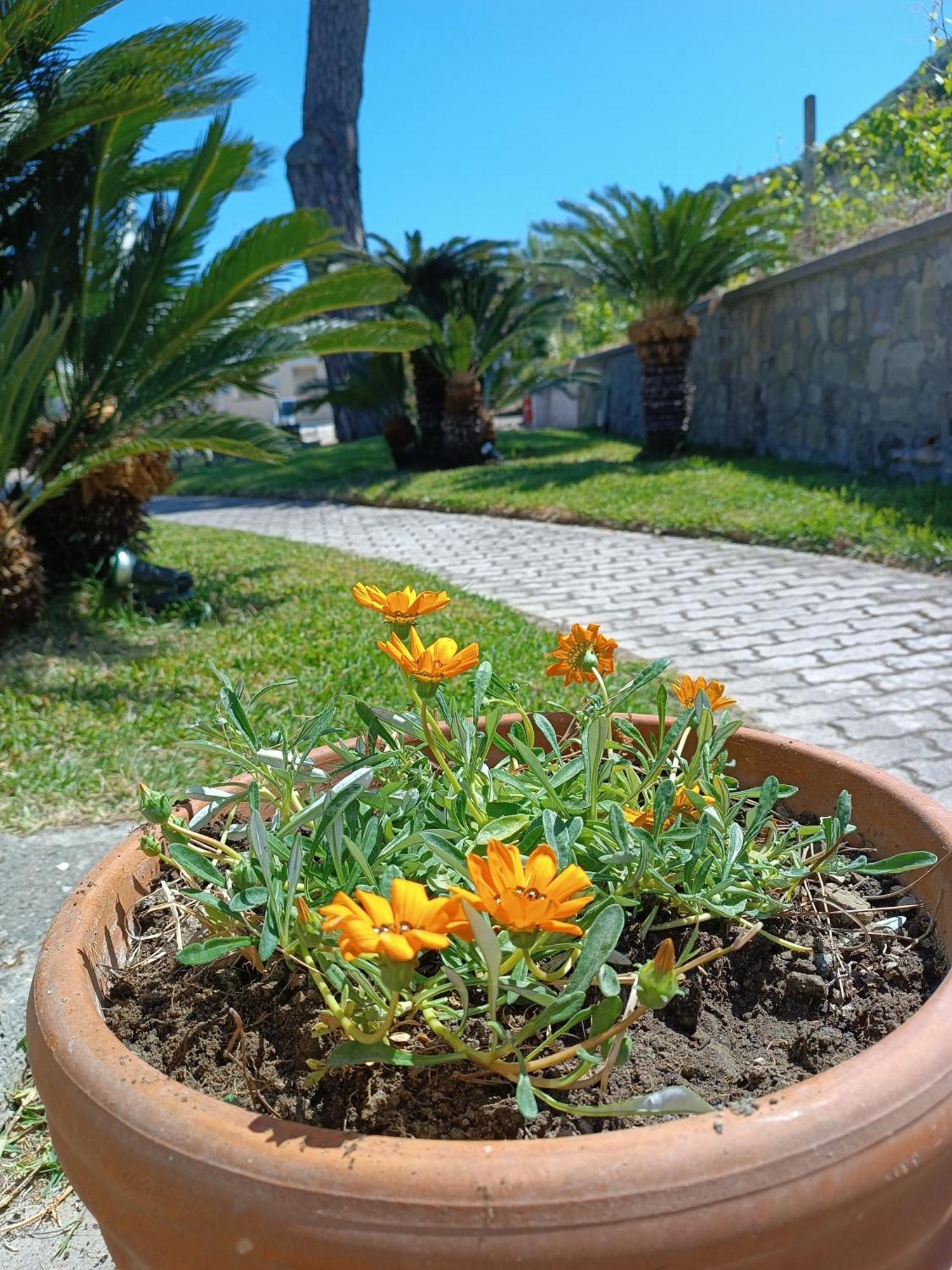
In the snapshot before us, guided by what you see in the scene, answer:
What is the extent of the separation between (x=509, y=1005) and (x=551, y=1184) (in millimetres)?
381

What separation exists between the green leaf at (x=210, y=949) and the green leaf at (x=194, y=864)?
10cm

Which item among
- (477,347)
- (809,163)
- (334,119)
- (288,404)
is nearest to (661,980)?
(477,347)

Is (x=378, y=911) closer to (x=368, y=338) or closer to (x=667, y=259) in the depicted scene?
(x=368, y=338)

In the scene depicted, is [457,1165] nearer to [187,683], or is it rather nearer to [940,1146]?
[940,1146]

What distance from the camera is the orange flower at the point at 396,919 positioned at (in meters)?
0.78

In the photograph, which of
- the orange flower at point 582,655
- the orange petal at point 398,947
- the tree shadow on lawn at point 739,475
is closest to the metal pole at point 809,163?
the tree shadow on lawn at point 739,475

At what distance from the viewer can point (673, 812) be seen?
49.9 inches

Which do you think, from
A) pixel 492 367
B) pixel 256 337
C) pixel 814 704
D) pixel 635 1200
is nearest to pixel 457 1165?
pixel 635 1200

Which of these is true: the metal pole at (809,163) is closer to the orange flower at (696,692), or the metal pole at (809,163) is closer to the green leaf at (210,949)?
the orange flower at (696,692)

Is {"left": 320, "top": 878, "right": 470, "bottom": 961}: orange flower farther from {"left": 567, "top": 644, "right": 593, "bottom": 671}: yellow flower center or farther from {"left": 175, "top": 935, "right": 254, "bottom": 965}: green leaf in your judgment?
{"left": 567, "top": 644, "right": 593, "bottom": 671}: yellow flower center

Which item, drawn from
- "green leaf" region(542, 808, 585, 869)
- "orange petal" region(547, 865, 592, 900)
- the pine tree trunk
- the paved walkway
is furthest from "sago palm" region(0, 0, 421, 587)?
the pine tree trunk

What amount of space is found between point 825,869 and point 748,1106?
49 centimetres

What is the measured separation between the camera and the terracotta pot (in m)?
0.71

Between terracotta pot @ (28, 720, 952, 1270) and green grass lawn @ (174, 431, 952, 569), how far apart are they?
4849 millimetres
